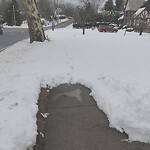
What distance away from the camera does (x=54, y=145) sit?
5406 millimetres

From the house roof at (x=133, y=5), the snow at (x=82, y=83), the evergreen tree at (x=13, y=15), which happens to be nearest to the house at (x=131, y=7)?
the house roof at (x=133, y=5)

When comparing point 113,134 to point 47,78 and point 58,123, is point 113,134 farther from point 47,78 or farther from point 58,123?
point 47,78

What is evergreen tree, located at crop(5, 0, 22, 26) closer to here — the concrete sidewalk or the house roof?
the house roof

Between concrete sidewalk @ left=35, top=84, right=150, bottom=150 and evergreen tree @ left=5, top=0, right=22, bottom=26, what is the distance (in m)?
66.9

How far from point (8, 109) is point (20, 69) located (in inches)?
186

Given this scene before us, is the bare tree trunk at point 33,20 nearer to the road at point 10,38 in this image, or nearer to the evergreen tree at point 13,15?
the road at point 10,38

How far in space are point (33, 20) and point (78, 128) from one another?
15671 millimetres

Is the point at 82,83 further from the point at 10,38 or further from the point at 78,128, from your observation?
the point at 10,38

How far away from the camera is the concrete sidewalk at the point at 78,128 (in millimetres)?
5402

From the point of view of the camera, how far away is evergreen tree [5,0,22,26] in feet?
237

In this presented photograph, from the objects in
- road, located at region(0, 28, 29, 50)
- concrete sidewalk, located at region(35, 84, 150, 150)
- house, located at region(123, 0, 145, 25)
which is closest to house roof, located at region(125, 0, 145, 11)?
house, located at region(123, 0, 145, 25)

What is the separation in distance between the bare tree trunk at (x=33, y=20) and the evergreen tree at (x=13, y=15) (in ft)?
172

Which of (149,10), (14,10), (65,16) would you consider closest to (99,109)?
(149,10)

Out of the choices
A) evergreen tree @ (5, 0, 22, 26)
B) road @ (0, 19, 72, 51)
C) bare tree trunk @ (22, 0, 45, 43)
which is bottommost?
evergreen tree @ (5, 0, 22, 26)
